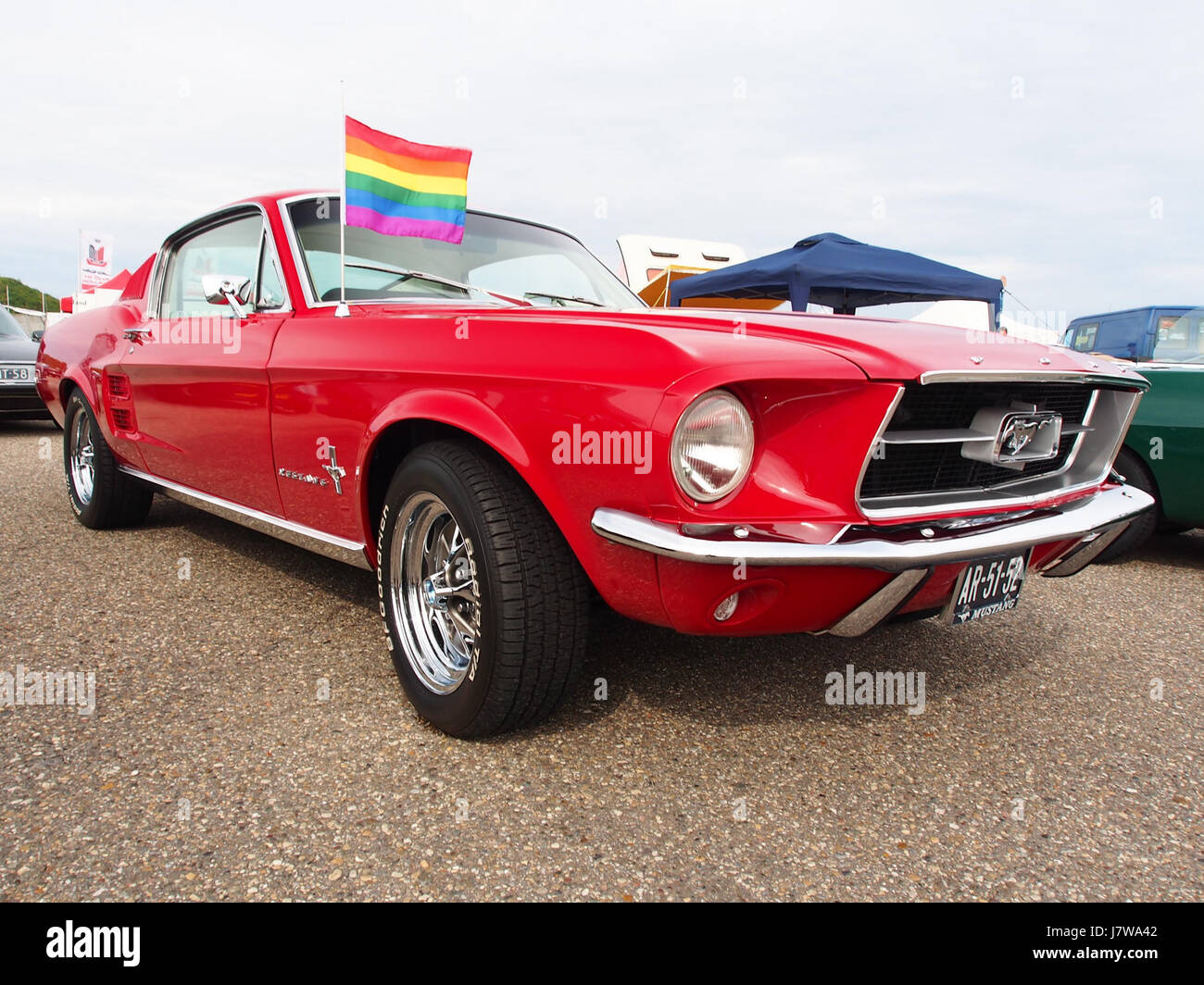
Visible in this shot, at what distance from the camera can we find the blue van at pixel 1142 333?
8.62 meters

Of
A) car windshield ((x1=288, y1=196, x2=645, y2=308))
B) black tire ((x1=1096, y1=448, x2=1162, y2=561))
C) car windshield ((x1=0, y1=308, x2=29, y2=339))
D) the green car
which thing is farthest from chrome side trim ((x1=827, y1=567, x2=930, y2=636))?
car windshield ((x1=0, y1=308, x2=29, y2=339))

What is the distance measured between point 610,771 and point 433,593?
26.0 inches

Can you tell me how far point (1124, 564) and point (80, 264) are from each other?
687 inches

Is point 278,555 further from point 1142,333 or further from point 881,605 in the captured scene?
point 1142,333

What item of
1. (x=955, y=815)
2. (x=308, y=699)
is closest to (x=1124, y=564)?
(x=955, y=815)

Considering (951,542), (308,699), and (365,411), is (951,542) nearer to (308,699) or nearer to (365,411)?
(365,411)

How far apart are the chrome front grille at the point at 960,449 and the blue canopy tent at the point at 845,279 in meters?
5.83

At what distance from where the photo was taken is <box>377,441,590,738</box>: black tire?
6.39ft

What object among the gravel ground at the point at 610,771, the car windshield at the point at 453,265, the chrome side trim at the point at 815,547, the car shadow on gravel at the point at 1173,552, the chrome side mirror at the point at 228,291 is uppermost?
the car windshield at the point at 453,265

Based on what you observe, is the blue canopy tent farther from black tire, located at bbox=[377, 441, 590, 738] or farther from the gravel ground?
black tire, located at bbox=[377, 441, 590, 738]

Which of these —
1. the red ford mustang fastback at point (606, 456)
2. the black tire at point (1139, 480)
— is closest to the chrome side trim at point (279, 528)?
the red ford mustang fastback at point (606, 456)

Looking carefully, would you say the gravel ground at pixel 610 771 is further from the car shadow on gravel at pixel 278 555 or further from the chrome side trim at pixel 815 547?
the chrome side trim at pixel 815 547

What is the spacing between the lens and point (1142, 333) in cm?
1095
